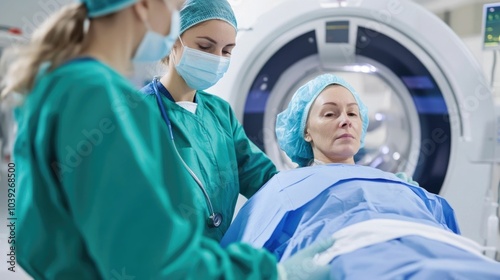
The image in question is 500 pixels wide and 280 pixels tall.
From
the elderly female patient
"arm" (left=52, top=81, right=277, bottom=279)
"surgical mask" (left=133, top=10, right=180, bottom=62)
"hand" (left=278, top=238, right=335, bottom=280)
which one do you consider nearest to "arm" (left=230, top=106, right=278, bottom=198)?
the elderly female patient

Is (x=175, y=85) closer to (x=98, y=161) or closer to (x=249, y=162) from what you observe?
(x=249, y=162)

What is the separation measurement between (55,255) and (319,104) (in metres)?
1.10

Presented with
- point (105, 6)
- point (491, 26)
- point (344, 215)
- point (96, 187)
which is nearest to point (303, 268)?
point (344, 215)

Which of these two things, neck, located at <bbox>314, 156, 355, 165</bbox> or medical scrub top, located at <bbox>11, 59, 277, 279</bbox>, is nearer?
medical scrub top, located at <bbox>11, 59, 277, 279</bbox>

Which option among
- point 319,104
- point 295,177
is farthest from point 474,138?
point 295,177

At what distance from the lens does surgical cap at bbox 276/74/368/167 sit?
167 centimetres

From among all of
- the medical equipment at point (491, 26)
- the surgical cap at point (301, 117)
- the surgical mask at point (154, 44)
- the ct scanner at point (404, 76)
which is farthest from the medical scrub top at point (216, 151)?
the medical equipment at point (491, 26)

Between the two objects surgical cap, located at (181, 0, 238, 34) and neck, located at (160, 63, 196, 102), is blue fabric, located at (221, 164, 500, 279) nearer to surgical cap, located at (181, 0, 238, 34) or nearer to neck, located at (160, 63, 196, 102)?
neck, located at (160, 63, 196, 102)

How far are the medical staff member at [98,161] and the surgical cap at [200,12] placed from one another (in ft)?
2.05

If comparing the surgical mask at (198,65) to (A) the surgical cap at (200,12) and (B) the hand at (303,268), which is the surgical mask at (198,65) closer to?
(A) the surgical cap at (200,12)

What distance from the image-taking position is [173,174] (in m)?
0.77

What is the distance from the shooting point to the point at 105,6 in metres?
0.68

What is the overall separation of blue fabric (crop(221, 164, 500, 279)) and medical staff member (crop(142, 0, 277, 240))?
0.10 m

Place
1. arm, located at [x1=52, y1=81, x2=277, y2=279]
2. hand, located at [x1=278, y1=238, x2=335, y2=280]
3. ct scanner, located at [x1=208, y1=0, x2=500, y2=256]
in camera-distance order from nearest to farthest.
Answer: arm, located at [x1=52, y1=81, x2=277, y2=279]
hand, located at [x1=278, y1=238, x2=335, y2=280]
ct scanner, located at [x1=208, y1=0, x2=500, y2=256]
